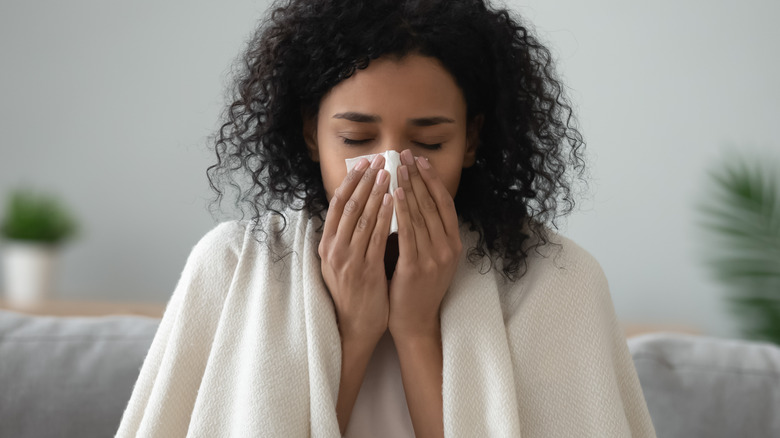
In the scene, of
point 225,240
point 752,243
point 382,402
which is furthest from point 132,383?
point 752,243

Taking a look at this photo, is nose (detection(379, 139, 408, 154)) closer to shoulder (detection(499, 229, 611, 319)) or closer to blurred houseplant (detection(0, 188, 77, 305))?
shoulder (detection(499, 229, 611, 319))

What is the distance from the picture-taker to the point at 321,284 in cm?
115

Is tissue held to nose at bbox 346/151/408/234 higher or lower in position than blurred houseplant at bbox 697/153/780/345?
higher

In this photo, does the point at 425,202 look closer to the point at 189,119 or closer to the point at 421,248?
the point at 421,248

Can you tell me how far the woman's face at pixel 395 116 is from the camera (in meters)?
1.05

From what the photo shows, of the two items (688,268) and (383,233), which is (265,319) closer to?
(383,233)

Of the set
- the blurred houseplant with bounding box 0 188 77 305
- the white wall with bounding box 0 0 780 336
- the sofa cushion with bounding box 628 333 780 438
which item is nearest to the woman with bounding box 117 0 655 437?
the sofa cushion with bounding box 628 333 780 438

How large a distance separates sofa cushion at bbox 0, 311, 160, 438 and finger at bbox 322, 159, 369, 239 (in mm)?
657

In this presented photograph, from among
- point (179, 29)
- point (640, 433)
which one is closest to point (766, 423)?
point (640, 433)

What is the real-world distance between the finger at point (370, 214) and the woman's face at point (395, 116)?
42 mm

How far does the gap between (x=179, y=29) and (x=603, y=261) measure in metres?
1.67

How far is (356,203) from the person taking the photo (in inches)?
41.9

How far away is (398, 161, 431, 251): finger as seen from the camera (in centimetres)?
104

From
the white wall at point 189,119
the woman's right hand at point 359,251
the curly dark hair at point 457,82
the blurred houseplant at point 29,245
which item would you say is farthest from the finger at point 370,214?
the blurred houseplant at point 29,245
